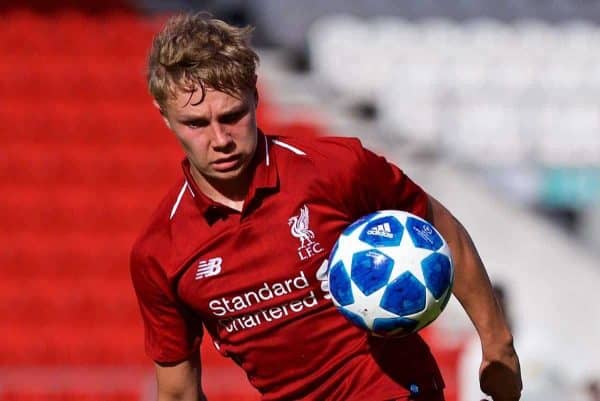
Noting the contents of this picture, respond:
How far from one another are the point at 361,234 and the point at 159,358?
2.63 ft

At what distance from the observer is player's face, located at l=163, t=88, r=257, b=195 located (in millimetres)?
3463

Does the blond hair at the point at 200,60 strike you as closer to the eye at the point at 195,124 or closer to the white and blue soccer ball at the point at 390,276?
the eye at the point at 195,124

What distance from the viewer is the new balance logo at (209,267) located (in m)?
3.65

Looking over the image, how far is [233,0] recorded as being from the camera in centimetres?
1395

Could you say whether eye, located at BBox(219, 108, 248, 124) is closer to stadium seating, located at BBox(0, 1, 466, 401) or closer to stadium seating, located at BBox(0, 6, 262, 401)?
stadium seating, located at BBox(0, 1, 466, 401)

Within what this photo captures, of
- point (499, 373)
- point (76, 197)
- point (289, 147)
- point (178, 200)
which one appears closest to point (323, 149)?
point (289, 147)

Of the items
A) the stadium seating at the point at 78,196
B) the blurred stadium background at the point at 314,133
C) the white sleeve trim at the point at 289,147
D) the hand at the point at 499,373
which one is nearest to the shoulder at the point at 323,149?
the white sleeve trim at the point at 289,147

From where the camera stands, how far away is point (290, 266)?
3588 millimetres

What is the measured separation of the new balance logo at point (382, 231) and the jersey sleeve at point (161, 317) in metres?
0.62

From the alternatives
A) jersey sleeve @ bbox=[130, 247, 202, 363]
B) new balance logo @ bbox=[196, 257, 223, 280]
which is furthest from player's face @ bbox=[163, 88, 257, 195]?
jersey sleeve @ bbox=[130, 247, 202, 363]

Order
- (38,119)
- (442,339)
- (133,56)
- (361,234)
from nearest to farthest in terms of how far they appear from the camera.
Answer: (361,234)
(442,339)
(38,119)
(133,56)

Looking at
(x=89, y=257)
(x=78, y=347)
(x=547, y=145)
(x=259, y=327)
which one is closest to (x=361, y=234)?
(x=259, y=327)

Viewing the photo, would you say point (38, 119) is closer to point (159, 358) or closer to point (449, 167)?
point (449, 167)

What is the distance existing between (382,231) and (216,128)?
1.61 ft
